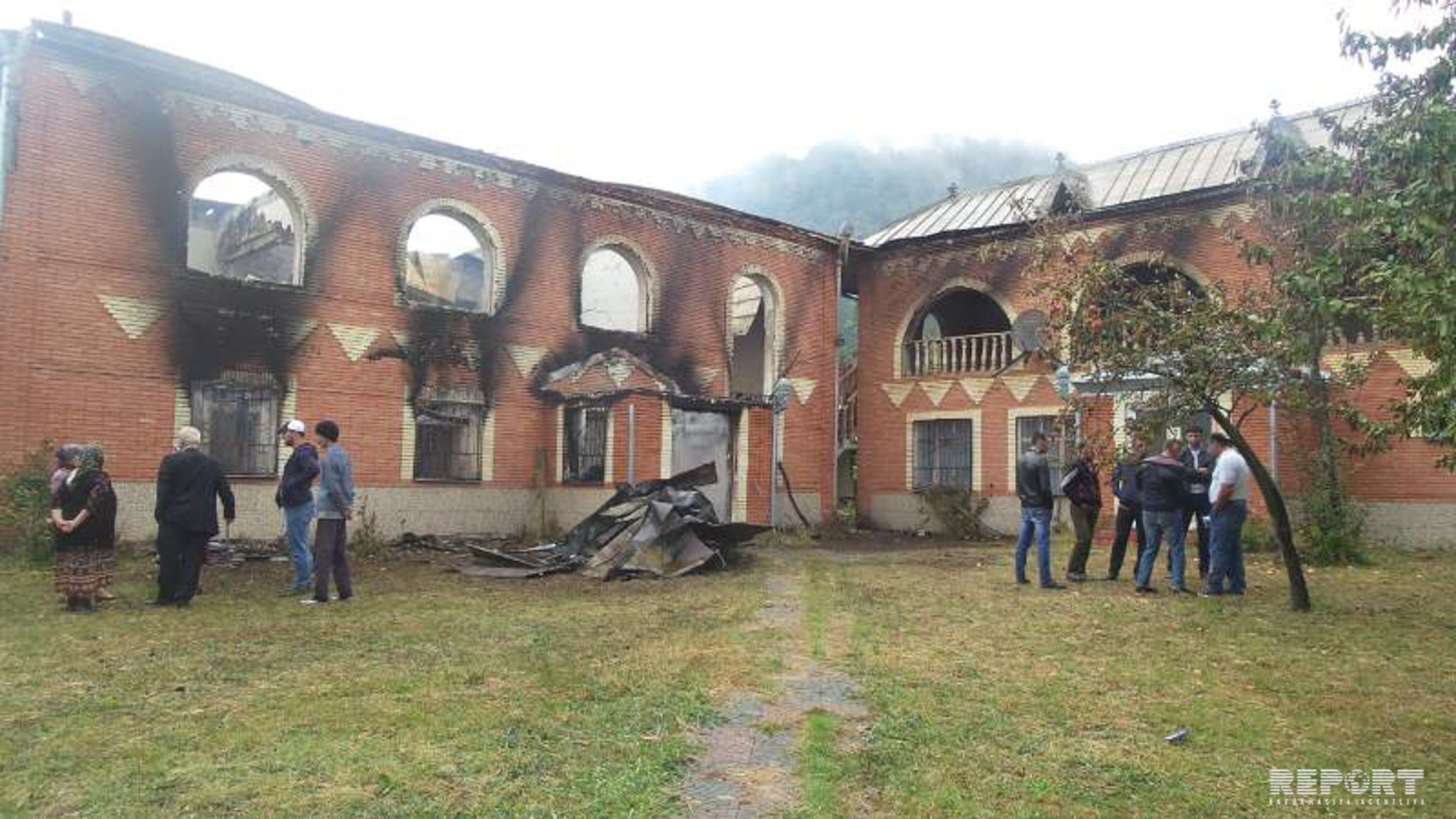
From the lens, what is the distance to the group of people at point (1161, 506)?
9.37 meters

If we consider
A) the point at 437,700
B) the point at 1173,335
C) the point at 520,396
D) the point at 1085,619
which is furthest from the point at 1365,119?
the point at 520,396

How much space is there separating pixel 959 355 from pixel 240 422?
14555 millimetres

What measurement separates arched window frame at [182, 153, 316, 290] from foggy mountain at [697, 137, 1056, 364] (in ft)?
160

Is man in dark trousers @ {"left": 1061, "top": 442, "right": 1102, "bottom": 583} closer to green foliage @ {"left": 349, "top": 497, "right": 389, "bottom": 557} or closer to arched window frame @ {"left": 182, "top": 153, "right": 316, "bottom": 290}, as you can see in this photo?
green foliage @ {"left": 349, "top": 497, "right": 389, "bottom": 557}

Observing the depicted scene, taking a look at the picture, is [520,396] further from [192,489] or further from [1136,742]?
[1136,742]

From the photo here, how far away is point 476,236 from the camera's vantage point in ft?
53.2

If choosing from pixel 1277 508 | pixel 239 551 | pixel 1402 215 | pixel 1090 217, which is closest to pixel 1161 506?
pixel 1277 508

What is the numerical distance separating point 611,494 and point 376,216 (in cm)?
580

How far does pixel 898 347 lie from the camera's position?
70.2ft

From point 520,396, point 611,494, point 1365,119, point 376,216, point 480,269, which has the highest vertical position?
point 480,269

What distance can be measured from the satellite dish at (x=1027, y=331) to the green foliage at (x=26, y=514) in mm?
16214

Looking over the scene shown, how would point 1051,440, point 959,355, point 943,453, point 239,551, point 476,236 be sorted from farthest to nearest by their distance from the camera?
1. point 959,355
2. point 943,453
3. point 1051,440
4. point 476,236
5. point 239,551

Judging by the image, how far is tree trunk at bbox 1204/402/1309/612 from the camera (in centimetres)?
834

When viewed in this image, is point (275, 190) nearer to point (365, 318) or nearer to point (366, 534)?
point (365, 318)
